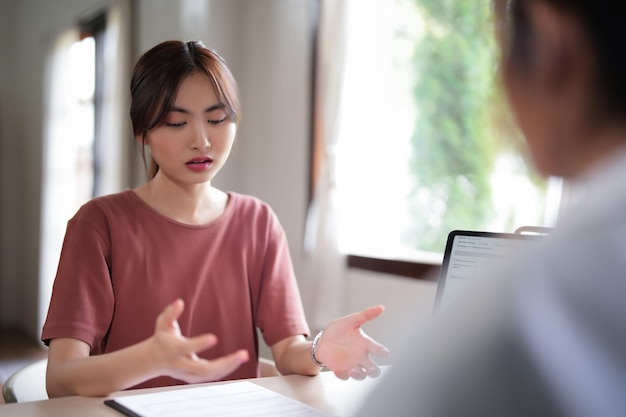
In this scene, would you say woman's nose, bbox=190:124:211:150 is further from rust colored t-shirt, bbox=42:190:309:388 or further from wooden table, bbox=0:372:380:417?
wooden table, bbox=0:372:380:417

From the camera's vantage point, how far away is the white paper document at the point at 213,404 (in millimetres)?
956

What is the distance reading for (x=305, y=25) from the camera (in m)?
3.53

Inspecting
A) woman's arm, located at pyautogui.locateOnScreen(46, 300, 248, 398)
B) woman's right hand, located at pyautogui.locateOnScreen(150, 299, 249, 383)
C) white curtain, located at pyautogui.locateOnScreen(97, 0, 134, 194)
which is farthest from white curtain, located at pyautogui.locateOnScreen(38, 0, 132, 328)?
woman's right hand, located at pyautogui.locateOnScreen(150, 299, 249, 383)

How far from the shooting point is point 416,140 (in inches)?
168

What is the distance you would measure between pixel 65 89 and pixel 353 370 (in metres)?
4.71

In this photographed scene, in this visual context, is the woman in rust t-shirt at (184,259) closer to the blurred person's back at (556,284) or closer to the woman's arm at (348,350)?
the woman's arm at (348,350)

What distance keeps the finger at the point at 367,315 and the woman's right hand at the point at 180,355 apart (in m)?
0.31

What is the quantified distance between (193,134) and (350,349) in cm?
56

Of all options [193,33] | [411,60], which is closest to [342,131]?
[411,60]

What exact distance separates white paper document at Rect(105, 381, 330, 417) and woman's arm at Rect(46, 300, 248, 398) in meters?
0.03

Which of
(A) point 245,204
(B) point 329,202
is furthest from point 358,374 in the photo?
(B) point 329,202

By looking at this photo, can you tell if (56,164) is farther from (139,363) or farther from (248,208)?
(139,363)

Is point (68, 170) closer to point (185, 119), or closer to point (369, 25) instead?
point (369, 25)

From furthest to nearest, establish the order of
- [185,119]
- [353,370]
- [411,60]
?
1. [411,60]
2. [185,119]
3. [353,370]
